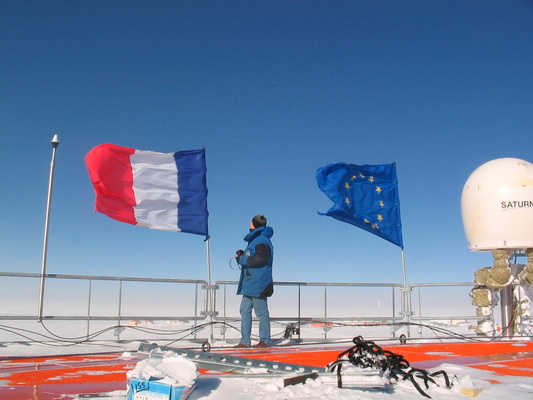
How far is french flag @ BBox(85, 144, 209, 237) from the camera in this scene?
31.9 feet

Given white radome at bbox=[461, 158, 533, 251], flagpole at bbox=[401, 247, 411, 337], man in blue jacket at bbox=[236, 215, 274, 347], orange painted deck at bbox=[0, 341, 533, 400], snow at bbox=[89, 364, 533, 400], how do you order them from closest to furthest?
snow at bbox=[89, 364, 533, 400], orange painted deck at bbox=[0, 341, 533, 400], man in blue jacket at bbox=[236, 215, 274, 347], flagpole at bbox=[401, 247, 411, 337], white radome at bbox=[461, 158, 533, 251]

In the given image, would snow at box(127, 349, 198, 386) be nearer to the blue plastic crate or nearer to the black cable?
the blue plastic crate

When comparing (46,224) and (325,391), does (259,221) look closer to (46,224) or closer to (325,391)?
(46,224)

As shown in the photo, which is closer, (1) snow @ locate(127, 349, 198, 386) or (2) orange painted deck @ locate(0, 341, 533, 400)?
(1) snow @ locate(127, 349, 198, 386)

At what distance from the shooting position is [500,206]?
453 inches

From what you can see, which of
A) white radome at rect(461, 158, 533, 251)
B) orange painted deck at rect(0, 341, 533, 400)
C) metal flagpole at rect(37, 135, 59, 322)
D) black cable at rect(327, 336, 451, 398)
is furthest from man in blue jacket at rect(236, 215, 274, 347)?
white radome at rect(461, 158, 533, 251)

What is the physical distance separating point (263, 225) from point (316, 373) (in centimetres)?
488

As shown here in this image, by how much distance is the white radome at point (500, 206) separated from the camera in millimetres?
11273

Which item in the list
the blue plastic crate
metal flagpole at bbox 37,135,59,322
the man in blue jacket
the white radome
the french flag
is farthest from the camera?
the white radome

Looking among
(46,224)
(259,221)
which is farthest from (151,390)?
(46,224)

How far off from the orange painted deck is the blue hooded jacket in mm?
1202

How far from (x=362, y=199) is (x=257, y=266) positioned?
489cm

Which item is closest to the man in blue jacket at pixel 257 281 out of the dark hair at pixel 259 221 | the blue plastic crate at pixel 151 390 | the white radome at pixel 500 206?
the dark hair at pixel 259 221

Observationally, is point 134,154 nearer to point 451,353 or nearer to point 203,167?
point 203,167
